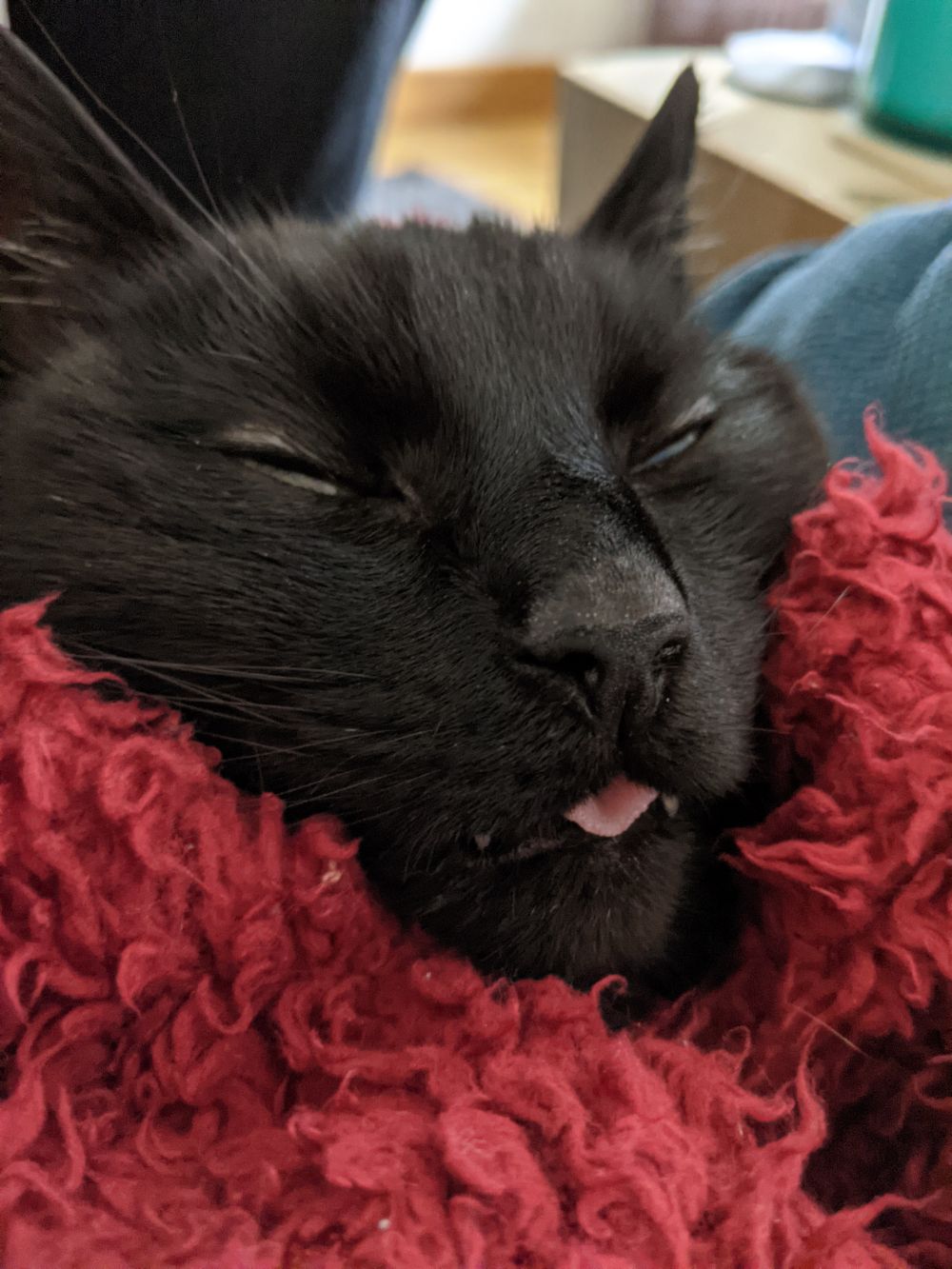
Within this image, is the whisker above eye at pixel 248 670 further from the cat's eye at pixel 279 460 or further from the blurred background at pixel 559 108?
the blurred background at pixel 559 108

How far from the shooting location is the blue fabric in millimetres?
814

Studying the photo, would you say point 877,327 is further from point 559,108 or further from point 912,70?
point 559,108

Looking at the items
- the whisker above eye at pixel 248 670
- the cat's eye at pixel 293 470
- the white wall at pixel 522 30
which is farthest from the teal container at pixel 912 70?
the white wall at pixel 522 30

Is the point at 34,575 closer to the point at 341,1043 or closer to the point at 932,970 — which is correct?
the point at 341,1043

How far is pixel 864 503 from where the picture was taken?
606mm

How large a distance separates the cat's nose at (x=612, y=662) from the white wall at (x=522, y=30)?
11.9ft

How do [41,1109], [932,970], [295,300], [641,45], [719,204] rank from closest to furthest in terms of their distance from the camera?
1. [41,1109]
2. [932,970]
3. [295,300]
4. [719,204]
5. [641,45]

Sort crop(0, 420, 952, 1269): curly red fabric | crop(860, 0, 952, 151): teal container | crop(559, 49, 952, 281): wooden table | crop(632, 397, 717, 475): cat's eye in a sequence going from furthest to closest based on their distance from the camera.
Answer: crop(860, 0, 952, 151): teal container, crop(559, 49, 952, 281): wooden table, crop(632, 397, 717, 475): cat's eye, crop(0, 420, 952, 1269): curly red fabric

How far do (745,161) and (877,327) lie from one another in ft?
2.04

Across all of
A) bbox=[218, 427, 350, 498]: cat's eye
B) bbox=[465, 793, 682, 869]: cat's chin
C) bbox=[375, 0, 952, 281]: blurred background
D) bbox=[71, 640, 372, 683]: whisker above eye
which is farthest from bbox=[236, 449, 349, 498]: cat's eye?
bbox=[375, 0, 952, 281]: blurred background

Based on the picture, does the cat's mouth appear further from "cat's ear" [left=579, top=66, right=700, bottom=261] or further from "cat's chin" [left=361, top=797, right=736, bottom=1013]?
"cat's ear" [left=579, top=66, right=700, bottom=261]

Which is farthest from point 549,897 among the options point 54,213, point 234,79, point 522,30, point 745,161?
point 522,30

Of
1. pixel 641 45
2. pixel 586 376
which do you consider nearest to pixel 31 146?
pixel 586 376

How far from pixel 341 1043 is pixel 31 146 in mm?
562
